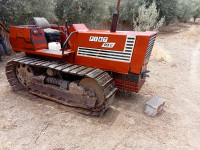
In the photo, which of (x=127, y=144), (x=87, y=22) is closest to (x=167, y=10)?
(x=87, y=22)

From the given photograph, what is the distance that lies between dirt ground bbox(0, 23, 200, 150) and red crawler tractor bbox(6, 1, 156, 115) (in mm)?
355

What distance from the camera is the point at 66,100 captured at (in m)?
4.37

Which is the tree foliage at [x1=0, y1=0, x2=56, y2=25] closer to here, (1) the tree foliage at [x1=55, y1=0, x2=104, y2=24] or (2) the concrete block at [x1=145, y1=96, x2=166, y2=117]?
(1) the tree foliage at [x1=55, y1=0, x2=104, y2=24]

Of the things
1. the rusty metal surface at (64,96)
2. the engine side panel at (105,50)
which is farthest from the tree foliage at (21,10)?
the engine side panel at (105,50)

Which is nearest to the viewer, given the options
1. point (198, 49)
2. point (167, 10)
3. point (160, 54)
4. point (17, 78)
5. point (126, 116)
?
point (126, 116)

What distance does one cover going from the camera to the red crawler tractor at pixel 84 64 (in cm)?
382

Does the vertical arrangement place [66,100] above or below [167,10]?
below

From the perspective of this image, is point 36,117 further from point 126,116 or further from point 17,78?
point 126,116

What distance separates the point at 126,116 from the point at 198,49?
10.4 meters

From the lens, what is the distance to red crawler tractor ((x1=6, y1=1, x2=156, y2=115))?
12.5ft

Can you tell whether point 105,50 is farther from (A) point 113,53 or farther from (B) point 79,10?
(B) point 79,10

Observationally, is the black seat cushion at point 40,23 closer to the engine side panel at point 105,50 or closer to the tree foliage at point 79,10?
the engine side panel at point 105,50

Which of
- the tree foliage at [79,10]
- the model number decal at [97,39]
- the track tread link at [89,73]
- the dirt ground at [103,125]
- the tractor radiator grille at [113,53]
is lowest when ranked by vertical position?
the dirt ground at [103,125]

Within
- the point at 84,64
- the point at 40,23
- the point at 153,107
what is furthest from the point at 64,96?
the point at 40,23
